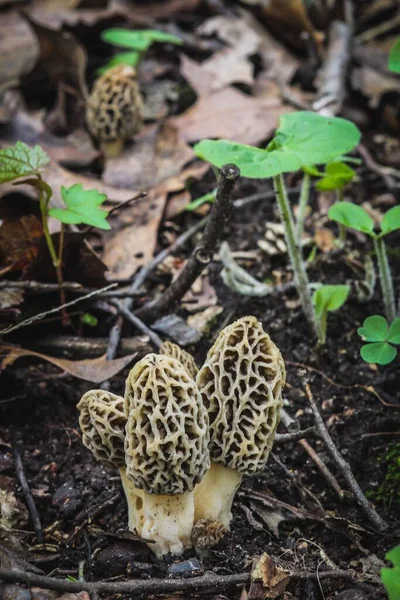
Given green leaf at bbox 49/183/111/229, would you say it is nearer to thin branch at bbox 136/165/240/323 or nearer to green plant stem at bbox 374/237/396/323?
thin branch at bbox 136/165/240/323

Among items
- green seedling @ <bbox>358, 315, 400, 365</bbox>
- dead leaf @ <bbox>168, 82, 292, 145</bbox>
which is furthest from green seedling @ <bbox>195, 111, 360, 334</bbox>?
dead leaf @ <bbox>168, 82, 292, 145</bbox>

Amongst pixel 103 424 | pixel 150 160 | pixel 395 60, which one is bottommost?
pixel 150 160

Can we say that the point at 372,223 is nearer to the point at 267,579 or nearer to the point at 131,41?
the point at 267,579

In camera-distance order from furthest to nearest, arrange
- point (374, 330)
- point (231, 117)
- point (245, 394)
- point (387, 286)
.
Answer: point (231, 117), point (387, 286), point (374, 330), point (245, 394)

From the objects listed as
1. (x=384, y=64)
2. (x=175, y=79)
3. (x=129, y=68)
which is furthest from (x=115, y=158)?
(x=384, y=64)

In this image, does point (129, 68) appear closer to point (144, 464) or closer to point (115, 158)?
point (115, 158)

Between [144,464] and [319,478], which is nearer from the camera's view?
[144,464]

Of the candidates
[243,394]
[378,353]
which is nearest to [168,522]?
[243,394]
